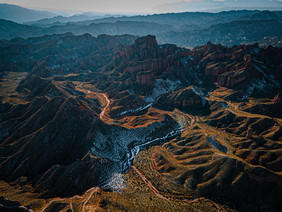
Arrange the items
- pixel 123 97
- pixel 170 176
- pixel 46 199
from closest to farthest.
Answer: pixel 46 199 < pixel 170 176 < pixel 123 97

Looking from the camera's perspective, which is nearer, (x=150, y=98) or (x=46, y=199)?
(x=46, y=199)

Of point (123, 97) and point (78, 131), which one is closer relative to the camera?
point (78, 131)

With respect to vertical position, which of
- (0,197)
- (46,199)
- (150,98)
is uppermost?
(0,197)

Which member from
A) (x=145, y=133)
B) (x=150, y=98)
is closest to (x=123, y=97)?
(x=150, y=98)

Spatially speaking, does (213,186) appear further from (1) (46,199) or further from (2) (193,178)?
(1) (46,199)

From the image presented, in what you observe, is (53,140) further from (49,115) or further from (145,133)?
(145,133)

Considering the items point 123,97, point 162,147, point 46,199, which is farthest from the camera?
point 123,97

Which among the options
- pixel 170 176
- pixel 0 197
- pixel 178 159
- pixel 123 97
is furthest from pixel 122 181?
pixel 123 97

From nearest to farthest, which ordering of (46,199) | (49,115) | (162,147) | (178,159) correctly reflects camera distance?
(46,199), (178,159), (162,147), (49,115)

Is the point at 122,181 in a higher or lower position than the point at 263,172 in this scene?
A: lower
